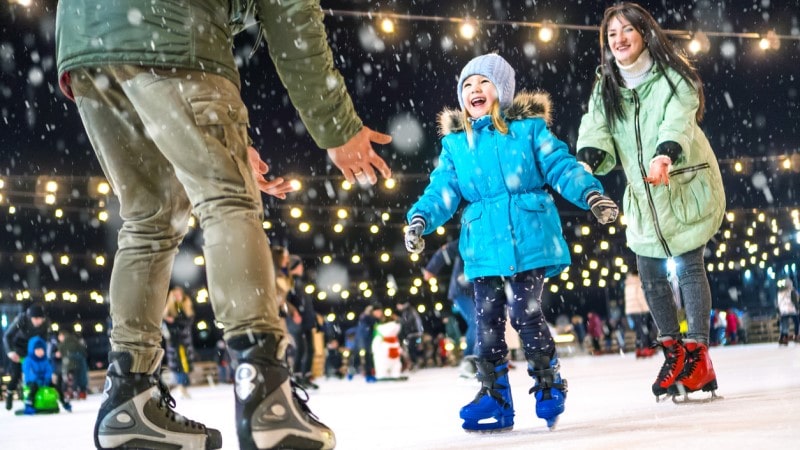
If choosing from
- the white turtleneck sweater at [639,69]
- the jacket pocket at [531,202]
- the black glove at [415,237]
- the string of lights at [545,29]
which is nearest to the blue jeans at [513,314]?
the jacket pocket at [531,202]

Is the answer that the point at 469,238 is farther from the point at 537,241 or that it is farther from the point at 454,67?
the point at 454,67

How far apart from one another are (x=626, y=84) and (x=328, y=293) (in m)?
34.2

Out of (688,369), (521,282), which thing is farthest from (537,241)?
(688,369)

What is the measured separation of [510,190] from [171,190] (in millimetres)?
1431

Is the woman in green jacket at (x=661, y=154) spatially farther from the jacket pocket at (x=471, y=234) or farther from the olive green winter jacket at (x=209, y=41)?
the olive green winter jacket at (x=209, y=41)

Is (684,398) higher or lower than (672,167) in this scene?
lower

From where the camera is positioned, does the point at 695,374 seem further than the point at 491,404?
Yes

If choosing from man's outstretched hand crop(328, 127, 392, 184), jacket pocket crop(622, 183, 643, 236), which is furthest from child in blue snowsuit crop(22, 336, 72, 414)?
man's outstretched hand crop(328, 127, 392, 184)

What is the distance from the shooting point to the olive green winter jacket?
2.01 m

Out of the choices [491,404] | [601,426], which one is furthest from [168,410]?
[601,426]

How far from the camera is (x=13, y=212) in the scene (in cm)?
2380

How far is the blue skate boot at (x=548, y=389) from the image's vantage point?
2.95 m

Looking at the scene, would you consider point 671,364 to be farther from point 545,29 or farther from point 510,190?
point 545,29

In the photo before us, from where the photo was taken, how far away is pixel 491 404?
3043 millimetres
